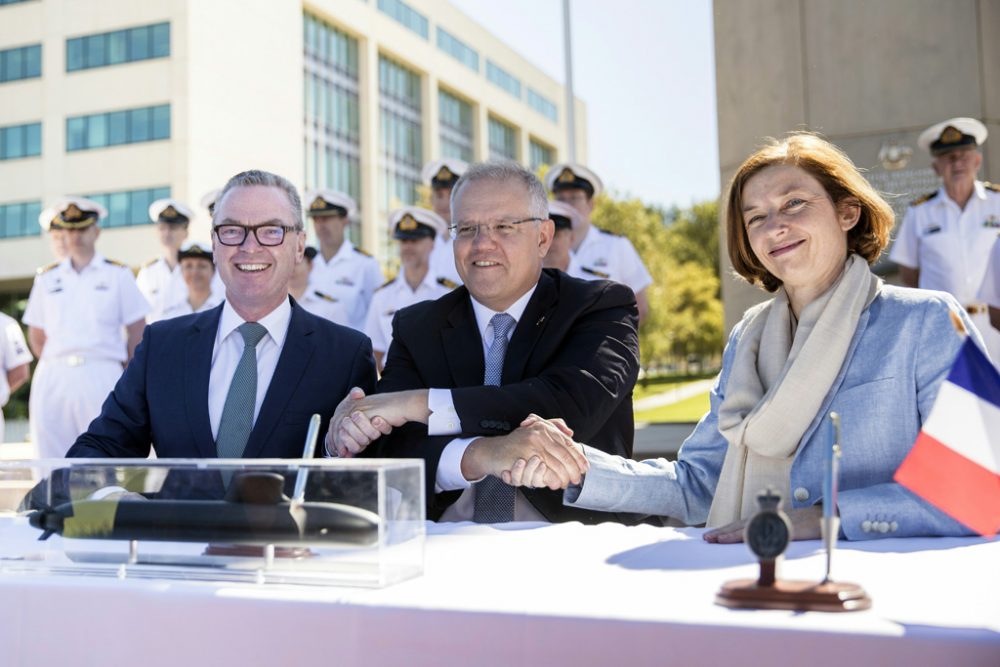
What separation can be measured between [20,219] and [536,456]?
34.0 meters

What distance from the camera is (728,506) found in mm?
2182

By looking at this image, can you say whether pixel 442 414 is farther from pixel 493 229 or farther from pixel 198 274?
pixel 198 274

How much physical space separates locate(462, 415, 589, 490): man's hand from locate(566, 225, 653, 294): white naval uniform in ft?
14.2

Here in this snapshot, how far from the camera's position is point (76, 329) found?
21.9ft

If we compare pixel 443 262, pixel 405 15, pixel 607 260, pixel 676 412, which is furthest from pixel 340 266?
pixel 405 15

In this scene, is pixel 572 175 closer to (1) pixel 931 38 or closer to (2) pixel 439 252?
(2) pixel 439 252

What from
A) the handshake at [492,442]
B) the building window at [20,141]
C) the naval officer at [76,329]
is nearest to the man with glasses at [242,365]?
the handshake at [492,442]

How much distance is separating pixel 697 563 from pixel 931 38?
7.50 meters

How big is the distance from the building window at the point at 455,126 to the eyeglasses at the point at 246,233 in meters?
46.9

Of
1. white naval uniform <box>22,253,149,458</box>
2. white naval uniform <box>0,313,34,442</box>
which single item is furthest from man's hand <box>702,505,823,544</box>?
white naval uniform <box>0,313,34,442</box>

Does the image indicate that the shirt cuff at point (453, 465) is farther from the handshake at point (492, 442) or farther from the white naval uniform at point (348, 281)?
the white naval uniform at point (348, 281)

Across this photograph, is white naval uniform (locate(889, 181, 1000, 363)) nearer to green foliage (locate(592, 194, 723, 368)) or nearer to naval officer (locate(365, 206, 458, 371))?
naval officer (locate(365, 206, 458, 371))

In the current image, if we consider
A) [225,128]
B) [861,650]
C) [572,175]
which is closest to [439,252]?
[572,175]

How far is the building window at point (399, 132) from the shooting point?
149 ft
